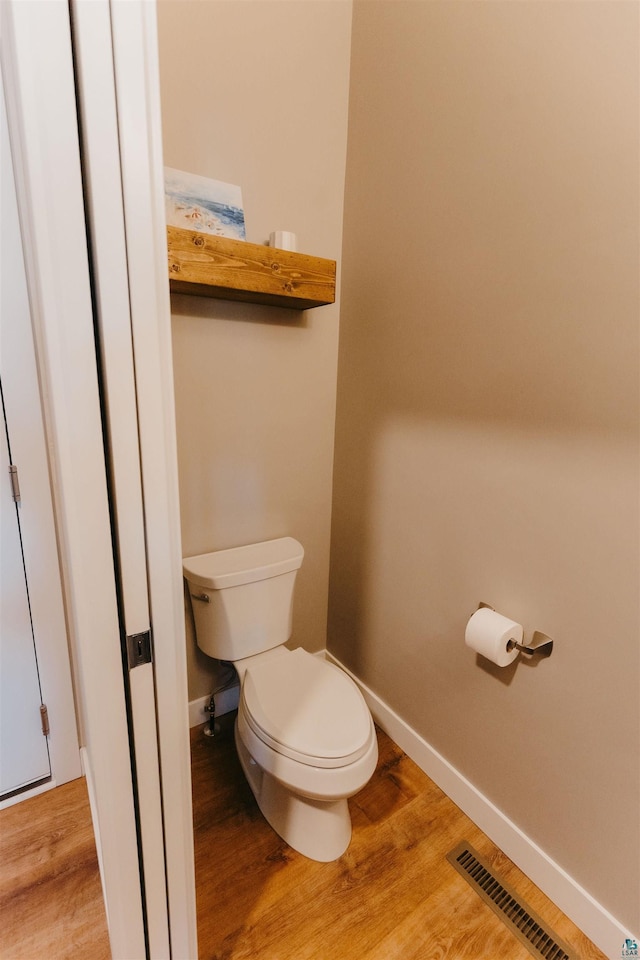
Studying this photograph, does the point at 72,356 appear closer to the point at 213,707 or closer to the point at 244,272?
the point at 244,272

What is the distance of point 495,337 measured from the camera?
48.8 inches

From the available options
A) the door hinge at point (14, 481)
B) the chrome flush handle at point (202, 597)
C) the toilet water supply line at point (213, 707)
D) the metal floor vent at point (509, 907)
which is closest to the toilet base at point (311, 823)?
the metal floor vent at point (509, 907)

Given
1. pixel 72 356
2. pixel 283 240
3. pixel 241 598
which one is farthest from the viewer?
pixel 241 598

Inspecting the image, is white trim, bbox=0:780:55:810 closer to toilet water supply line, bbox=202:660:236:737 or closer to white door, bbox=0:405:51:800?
white door, bbox=0:405:51:800

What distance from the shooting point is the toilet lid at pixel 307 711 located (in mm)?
1226

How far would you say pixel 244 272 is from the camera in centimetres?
134

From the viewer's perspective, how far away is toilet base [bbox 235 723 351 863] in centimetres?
134

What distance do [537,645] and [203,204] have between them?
155 cm

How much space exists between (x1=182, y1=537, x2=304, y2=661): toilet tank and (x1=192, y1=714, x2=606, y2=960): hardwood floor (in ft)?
1.60

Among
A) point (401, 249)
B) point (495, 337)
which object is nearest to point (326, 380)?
point (401, 249)

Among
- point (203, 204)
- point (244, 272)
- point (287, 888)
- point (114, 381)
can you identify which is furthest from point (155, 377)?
point (287, 888)

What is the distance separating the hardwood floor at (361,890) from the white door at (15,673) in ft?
1.81

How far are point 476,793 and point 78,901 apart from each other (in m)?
1.16

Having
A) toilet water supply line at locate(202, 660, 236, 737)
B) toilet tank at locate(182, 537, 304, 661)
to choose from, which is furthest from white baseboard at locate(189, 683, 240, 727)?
toilet tank at locate(182, 537, 304, 661)
